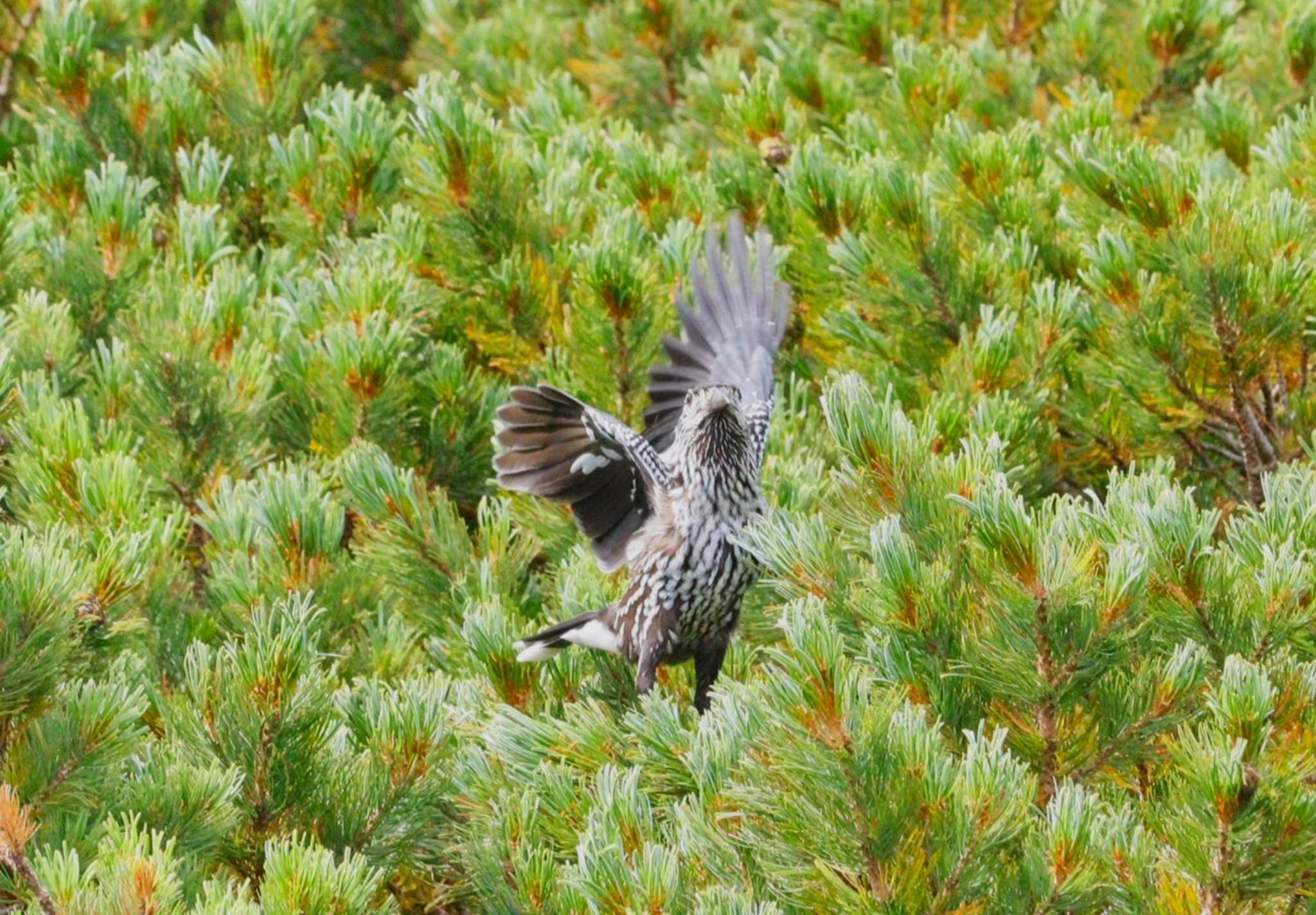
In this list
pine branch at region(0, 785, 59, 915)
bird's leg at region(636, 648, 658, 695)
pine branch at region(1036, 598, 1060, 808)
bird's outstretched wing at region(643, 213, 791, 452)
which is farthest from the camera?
bird's outstretched wing at region(643, 213, 791, 452)

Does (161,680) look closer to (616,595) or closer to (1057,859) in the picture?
(616,595)

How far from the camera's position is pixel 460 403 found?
4.67 metres

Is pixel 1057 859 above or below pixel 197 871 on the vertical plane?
above

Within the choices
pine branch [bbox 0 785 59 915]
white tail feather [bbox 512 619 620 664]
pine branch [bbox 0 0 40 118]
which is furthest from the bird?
pine branch [bbox 0 0 40 118]

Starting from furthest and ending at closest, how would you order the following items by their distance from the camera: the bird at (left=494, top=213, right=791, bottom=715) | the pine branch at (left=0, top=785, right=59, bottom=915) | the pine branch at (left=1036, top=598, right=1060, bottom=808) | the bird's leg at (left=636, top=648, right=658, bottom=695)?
the bird at (left=494, top=213, right=791, bottom=715), the bird's leg at (left=636, top=648, right=658, bottom=695), the pine branch at (left=1036, top=598, right=1060, bottom=808), the pine branch at (left=0, top=785, right=59, bottom=915)

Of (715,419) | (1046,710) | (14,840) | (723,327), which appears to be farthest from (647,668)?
(14,840)

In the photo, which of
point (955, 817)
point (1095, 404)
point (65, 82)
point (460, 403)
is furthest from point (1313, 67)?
point (955, 817)

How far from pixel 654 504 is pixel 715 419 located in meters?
0.27

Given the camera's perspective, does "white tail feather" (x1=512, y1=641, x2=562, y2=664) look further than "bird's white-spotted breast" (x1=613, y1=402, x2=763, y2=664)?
No

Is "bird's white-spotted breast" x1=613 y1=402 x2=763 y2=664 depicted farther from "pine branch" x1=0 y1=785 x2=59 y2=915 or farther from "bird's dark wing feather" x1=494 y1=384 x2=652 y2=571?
"pine branch" x1=0 y1=785 x2=59 y2=915

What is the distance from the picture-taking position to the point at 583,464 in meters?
4.10

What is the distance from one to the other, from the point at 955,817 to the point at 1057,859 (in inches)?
5.7

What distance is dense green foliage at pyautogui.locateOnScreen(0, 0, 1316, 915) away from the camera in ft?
8.08

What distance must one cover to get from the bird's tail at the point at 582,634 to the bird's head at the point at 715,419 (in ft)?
1.44
